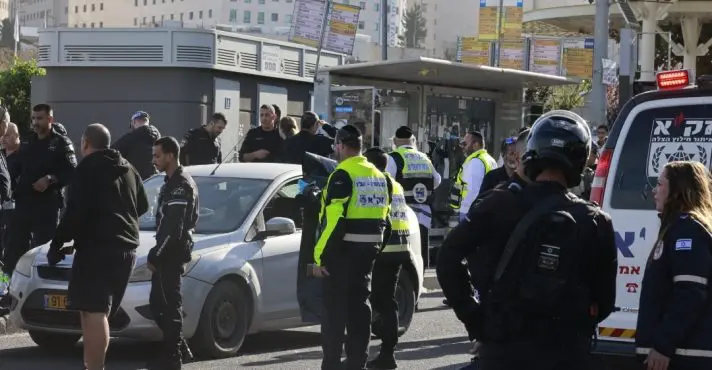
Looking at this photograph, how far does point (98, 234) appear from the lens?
834 centimetres

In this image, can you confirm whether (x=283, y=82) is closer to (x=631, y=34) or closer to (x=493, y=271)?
(x=631, y=34)

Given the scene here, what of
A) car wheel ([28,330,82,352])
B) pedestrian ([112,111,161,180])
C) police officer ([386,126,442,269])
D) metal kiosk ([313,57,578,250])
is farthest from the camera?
metal kiosk ([313,57,578,250])

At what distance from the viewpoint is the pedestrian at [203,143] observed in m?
14.8

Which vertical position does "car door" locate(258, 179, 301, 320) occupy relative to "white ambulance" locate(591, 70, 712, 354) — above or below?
below

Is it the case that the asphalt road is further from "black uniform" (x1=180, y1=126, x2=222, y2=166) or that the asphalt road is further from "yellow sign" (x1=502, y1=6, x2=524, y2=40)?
"yellow sign" (x1=502, y1=6, x2=524, y2=40)

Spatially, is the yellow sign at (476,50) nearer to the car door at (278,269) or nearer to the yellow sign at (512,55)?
the yellow sign at (512,55)

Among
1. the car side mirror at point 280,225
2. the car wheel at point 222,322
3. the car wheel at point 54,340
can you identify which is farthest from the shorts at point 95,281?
the car wheel at point 54,340

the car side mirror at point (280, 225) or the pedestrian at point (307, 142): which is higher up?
the pedestrian at point (307, 142)

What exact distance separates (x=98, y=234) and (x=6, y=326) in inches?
133

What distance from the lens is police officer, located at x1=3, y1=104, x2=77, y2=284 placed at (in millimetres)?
11898

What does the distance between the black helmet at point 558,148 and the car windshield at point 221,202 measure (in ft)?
19.1

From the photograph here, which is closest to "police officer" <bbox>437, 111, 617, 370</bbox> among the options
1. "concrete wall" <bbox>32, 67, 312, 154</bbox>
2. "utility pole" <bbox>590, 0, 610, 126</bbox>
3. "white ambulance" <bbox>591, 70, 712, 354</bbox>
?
"white ambulance" <bbox>591, 70, 712, 354</bbox>

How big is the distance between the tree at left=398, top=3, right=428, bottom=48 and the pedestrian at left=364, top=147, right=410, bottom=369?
159 m

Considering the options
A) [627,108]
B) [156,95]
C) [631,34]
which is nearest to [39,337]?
[627,108]
